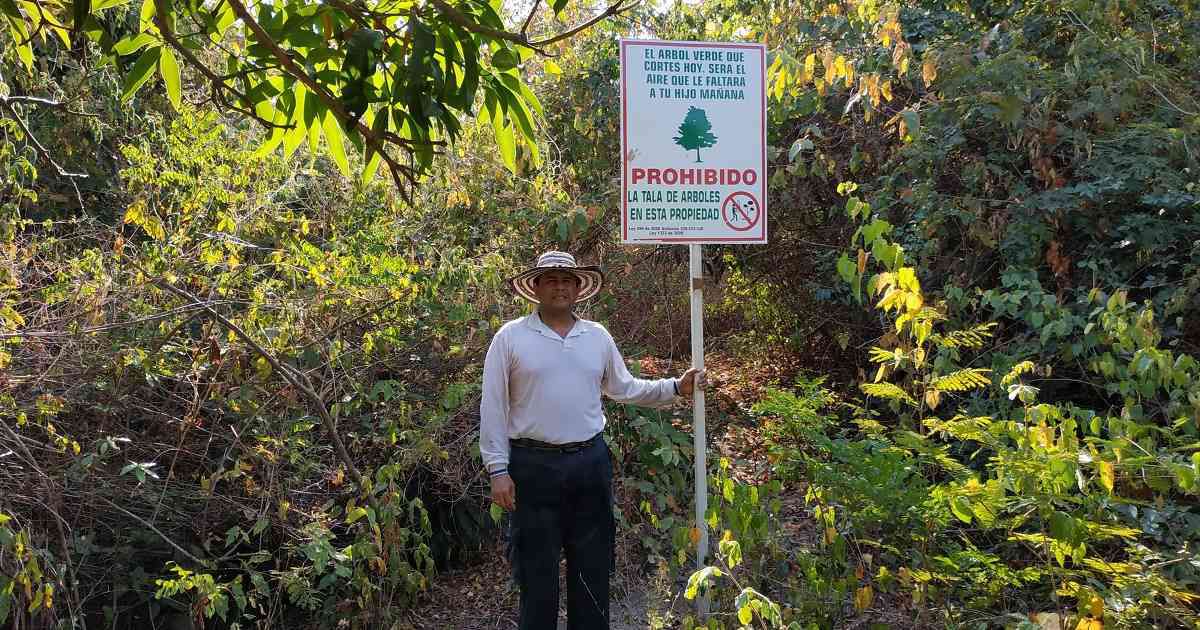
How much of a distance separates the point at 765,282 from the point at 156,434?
507cm

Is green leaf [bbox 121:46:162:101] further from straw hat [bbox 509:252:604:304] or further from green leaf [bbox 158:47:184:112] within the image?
straw hat [bbox 509:252:604:304]

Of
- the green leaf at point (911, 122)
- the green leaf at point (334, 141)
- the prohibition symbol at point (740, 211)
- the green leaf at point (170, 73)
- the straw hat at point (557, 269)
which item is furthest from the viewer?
the green leaf at point (911, 122)

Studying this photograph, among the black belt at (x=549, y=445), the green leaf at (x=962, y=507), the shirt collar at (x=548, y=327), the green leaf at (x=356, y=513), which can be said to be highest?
the shirt collar at (x=548, y=327)

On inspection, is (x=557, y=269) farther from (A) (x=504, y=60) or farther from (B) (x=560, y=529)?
(A) (x=504, y=60)

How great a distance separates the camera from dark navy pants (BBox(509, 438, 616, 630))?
4.04m

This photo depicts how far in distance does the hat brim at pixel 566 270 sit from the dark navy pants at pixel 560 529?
0.71m

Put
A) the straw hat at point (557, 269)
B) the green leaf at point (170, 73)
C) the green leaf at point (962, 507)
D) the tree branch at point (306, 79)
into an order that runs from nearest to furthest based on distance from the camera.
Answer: the tree branch at point (306, 79) < the green leaf at point (170, 73) < the green leaf at point (962, 507) < the straw hat at point (557, 269)

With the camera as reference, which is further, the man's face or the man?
the man's face

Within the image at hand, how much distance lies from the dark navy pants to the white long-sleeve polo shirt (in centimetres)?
10

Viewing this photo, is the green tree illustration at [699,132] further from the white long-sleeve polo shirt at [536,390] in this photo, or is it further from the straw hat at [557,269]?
the white long-sleeve polo shirt at [536,390]

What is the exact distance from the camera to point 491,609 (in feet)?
18.0

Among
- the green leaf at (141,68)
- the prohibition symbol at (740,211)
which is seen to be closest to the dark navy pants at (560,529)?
the prohibition symbol at (740,211)

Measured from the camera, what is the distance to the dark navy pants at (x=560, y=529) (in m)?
4.04

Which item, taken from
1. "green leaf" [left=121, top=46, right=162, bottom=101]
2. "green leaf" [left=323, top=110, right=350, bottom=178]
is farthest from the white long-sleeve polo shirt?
"green leaf" [left=121, top=46, right=162, bottom=101]
